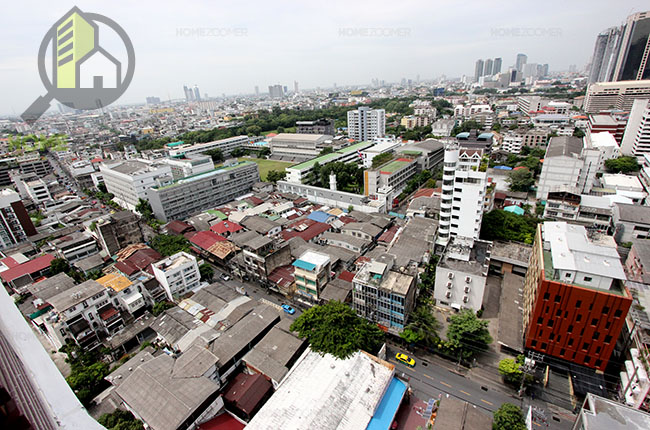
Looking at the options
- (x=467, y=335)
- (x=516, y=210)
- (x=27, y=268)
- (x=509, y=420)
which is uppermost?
(x=516, y=210)

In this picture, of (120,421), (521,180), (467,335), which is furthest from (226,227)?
(521,180)

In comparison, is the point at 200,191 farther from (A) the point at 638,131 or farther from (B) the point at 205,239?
(A) the point at 638,131

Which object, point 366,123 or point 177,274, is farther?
point 366,123

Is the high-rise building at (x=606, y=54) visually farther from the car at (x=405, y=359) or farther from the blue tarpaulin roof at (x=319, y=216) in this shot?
the car at (x=405, y=359)

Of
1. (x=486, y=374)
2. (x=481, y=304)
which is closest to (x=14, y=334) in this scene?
(x=486, y=374)

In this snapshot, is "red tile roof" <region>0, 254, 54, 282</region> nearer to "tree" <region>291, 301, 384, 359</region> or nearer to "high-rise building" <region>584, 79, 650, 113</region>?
"tree" <region>291, 301, 384, 359</region>

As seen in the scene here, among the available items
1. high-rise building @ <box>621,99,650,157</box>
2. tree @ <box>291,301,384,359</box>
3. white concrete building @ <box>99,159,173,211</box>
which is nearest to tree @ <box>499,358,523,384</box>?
tree @ <box>291,301,384,359</box>
